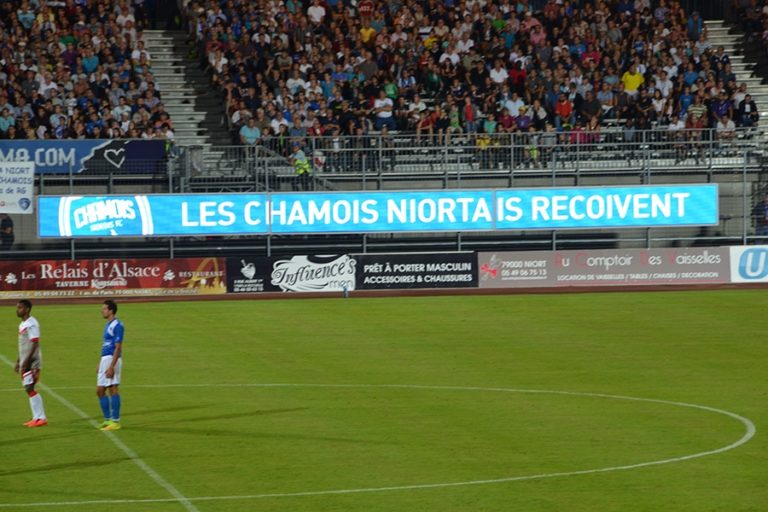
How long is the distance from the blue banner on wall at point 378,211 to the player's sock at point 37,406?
1959 cm

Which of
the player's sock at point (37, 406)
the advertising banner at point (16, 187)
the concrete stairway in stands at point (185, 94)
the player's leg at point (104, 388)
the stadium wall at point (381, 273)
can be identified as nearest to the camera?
the player's leg at point (104, 388)

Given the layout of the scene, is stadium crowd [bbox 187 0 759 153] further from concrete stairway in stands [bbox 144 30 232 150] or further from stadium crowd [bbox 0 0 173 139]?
stadium crowd [bbox 0 0 173 139]

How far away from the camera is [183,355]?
28188 mm

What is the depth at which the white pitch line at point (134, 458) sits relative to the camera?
592 inches

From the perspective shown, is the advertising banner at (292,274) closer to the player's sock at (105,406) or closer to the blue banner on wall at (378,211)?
the blue banner on wall at (378,211)

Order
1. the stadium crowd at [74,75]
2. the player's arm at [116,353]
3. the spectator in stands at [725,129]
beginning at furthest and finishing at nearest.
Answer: the spectator in stands at [725,129], the stadium crowd at [74,75], the player's arm at [116,353]

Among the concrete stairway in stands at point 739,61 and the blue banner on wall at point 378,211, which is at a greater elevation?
the concrete stairway in stands at point 739,61

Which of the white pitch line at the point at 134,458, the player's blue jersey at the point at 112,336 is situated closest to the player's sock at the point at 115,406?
the white pitch line at the point at 134,458

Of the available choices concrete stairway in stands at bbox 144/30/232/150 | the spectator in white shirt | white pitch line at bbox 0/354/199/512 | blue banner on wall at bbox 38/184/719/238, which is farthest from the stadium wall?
white pitch line at bbox 0/354/199/512

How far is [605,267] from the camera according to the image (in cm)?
4122

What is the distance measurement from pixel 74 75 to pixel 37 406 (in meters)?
23.7

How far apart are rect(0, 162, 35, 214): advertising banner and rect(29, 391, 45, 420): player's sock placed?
58.9 feet

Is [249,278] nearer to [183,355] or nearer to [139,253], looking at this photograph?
[139,253]

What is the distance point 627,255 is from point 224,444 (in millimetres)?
24532
